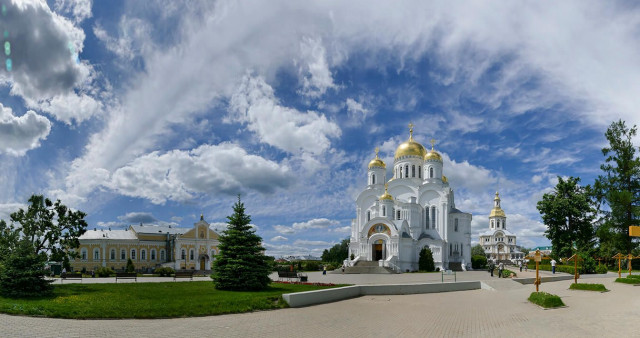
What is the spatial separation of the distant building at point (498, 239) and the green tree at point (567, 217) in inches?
2176

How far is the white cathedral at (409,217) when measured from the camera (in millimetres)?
45188

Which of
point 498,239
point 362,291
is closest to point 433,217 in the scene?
point 362,291

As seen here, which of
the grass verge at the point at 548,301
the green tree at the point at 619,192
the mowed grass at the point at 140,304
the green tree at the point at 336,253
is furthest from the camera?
the green tree at the point at 336,253

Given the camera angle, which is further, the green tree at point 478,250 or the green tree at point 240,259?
the green tree at point 478,250

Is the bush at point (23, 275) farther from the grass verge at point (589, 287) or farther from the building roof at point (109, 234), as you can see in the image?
the building roof at point (109, 234)

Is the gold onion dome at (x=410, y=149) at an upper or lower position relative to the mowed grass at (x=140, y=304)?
upper

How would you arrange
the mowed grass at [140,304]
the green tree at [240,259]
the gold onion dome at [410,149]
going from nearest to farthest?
the mowed grass at [140,304] → the green tree at [240,259] → the gold onion dome at [410,149]

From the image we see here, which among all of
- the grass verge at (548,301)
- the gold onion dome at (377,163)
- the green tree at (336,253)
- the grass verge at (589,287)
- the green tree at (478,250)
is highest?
the gold onion dome at (377,163)

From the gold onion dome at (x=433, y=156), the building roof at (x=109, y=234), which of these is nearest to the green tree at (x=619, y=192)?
the gold onion dome at (x=433, y=156)

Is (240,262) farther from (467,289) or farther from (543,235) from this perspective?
(543,235)

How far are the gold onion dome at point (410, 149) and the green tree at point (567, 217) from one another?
14.9 meters

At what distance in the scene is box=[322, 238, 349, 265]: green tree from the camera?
206 feet

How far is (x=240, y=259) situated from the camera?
1825 centimetres

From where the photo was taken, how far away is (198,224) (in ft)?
168
